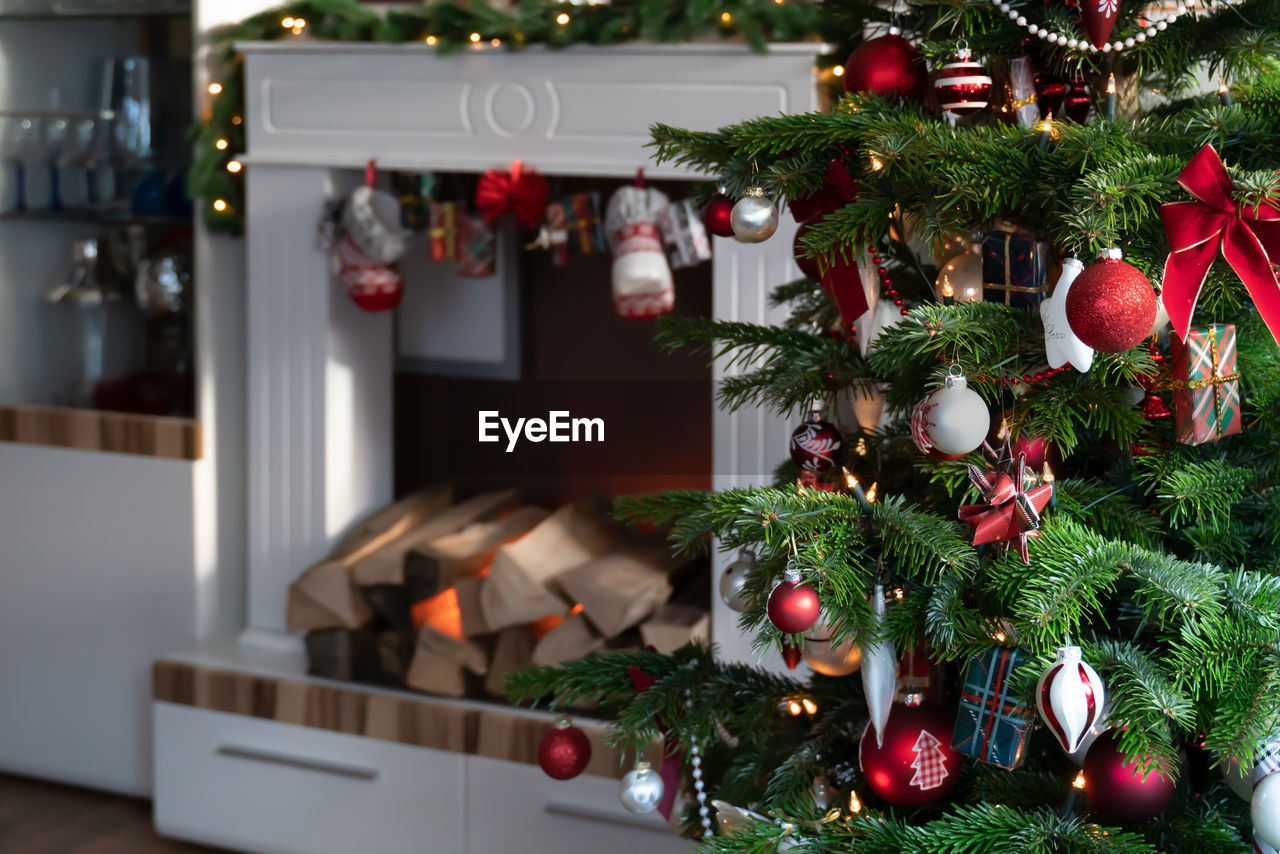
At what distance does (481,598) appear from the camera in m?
2.19

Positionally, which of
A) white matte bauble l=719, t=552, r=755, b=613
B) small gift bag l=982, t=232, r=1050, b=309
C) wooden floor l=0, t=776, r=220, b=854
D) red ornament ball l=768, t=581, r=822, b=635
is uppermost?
small gift bag l=982, t=232, r=1050, b=309

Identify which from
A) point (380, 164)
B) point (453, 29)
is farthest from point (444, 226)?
point (453, 29)

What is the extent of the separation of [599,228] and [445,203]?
0.95 ft

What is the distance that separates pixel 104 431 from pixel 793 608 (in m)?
1.97

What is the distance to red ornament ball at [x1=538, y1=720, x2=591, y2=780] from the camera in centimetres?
132

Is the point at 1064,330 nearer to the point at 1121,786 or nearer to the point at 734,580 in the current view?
the point at 1121,786

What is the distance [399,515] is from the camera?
2.43 m

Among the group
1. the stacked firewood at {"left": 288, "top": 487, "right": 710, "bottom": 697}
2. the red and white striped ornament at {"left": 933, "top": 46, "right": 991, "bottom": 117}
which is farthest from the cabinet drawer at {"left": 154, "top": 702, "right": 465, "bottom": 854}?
the red and white striped ornament at {"left": 933, "top": 46, "right": 991, "bottom": 117}

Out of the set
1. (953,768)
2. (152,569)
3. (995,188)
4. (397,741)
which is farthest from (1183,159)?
(152,569)

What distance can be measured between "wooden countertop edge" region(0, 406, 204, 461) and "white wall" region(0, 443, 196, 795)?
0.02 m

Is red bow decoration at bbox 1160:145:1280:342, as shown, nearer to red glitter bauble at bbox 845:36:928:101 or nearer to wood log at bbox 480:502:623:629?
red glitter bauble at bbox 845:36:928:101

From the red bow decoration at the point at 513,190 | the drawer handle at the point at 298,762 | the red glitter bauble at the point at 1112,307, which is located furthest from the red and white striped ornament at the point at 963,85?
the drawer handle at the point at 298,762

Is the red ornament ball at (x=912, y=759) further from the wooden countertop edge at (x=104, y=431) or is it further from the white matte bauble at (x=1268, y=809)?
the wooden countertop edge at (x=104, y=431)

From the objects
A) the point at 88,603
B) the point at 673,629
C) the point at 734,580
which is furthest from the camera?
the point at 88,603
